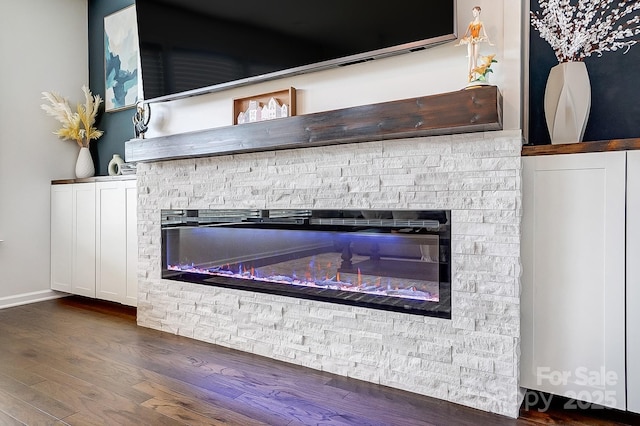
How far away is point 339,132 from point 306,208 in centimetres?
42

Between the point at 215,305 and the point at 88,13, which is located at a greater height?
the point at 88,13

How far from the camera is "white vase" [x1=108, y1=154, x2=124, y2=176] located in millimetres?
3336

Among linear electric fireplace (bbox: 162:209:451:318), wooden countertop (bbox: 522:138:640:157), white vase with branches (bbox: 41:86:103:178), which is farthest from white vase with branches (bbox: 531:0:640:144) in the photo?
white vase with branches (bbox: 41:86:103:178)

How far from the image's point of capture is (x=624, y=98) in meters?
1.67

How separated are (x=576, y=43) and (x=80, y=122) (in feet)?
12.2

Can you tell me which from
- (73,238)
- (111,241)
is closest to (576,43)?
(111,241)

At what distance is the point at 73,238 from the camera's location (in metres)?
3.36

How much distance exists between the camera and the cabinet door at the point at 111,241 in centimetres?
301

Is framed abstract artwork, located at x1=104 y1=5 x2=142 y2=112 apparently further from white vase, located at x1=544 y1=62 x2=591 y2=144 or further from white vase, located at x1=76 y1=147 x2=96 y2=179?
white vase, located at x1=544 y1=62 x2=591 y2=144

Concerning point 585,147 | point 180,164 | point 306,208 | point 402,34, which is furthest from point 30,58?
point 585,147

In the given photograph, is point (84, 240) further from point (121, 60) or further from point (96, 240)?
point (121, 60)

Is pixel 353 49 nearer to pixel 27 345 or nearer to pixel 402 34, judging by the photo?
pixel 402 34

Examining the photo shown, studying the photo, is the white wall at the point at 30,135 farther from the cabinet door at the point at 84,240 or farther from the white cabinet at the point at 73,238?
the cabinet door at the point at 84,240

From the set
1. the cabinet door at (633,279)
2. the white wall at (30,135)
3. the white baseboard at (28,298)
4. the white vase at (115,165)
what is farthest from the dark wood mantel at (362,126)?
the white baseboard at (28,298)
